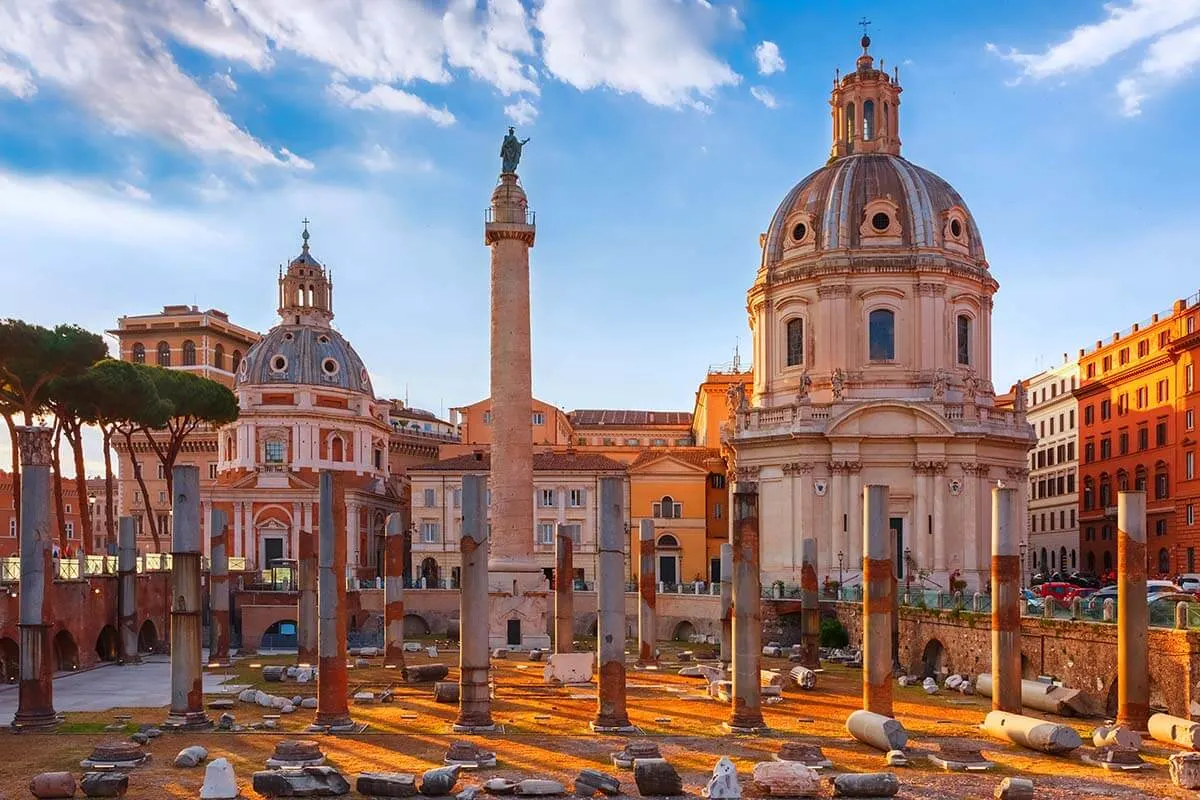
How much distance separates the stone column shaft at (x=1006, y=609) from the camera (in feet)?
86.3

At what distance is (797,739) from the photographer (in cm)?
2491

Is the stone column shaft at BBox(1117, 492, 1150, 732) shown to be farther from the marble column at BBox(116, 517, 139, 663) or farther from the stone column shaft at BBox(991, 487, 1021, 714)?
the marble column at BBox(116, 517, 139, 663)

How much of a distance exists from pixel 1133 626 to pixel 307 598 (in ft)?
72.4

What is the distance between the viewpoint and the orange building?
57.2 metres

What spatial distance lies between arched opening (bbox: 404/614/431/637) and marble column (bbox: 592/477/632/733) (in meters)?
32.9

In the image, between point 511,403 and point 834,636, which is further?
point 834,636

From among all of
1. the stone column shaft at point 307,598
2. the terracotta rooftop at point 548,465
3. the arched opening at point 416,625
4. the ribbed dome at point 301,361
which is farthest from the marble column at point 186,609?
the ribbed dome at point 301,361

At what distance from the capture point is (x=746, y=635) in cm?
2530

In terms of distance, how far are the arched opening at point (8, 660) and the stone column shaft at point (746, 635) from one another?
19975mm

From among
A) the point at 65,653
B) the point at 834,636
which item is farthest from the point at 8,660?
the point at 834,636

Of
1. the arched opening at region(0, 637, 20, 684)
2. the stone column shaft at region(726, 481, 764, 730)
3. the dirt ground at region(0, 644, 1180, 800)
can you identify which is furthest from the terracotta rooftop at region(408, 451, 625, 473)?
the stone column shaft at region(726, 481, 764, 730)

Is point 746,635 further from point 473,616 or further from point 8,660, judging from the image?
point 8,660

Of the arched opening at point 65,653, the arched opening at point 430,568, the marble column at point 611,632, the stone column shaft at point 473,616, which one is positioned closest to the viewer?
the marble column at point 611,632

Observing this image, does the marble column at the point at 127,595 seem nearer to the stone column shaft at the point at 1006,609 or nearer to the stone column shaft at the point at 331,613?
the stone column shaft at the point at 331,613
